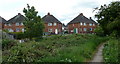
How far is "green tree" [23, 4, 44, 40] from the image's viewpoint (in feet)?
88.8

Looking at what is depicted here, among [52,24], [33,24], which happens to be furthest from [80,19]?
[33,24]

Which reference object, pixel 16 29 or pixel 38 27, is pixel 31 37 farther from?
pixel 16 29

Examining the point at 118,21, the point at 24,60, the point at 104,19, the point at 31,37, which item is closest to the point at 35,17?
the point at 31,37

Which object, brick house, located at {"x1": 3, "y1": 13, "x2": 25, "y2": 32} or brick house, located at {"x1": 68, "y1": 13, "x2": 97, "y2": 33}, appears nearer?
brick house, located at {"x1": 3, "y1": 13, "x2": 25, "y2": 32}

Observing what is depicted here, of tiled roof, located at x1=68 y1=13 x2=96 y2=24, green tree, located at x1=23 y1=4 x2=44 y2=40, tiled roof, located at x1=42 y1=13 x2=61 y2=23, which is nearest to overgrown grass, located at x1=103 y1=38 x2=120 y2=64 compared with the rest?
green tree, located at x1=23 y1=4 x2=44 y2=40

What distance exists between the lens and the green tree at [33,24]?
88.8ft

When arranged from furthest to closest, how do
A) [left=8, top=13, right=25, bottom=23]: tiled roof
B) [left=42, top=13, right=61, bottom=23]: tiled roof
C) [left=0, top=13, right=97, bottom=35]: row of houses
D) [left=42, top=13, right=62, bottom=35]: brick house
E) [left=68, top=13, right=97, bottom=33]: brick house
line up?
[left=68, top=13, right=97, bottom=33]: brick house → [left=8, top=13, right=25, bottom=23]: tiled roof → [left=0, top=13, right=97, bottom=35]: row of houses → [left=42, top=13, right=61, bottom=23]: tiled roof → [left=42, top=13, right=62, bottom=35]: brick house

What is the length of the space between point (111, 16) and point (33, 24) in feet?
41.6

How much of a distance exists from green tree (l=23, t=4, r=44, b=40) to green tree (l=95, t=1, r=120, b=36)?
951 cm

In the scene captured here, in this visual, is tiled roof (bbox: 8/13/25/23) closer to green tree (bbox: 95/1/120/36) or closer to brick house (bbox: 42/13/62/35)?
brick house (bbox: 42/13/62/35)

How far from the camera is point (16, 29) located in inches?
2445

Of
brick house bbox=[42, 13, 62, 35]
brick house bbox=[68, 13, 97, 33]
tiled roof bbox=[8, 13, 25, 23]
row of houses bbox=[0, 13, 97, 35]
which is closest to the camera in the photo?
brick house bbox=[42, 13, 62, 35]

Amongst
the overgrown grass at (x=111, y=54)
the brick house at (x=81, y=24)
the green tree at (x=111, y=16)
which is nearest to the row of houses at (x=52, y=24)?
the brick house at (x=81, y=24)

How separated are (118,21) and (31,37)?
1588 centimetres
